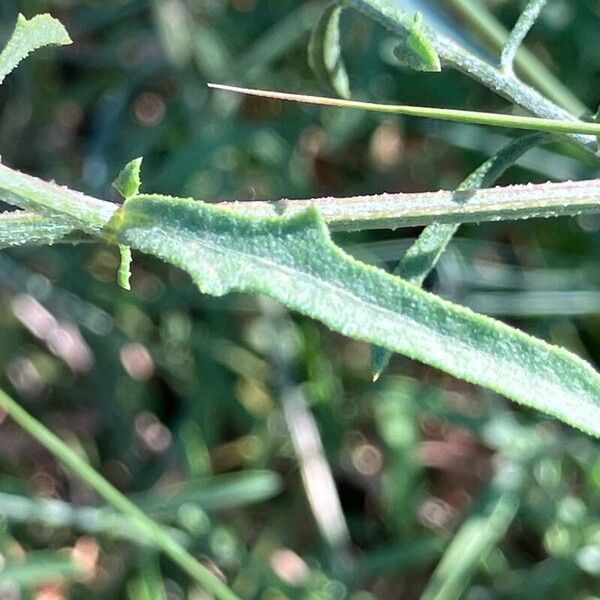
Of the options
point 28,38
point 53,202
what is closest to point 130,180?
point 53,202

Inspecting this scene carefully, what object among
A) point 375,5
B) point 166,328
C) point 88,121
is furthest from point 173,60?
point 375,5

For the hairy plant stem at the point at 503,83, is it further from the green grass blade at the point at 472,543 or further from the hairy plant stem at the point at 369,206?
the green grass blade at the point at 472,543

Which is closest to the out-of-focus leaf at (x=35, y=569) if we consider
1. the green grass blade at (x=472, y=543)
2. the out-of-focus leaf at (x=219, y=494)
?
the out-of-focus leaf at (x=219, y=494)

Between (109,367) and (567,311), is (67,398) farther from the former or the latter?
(567,311)

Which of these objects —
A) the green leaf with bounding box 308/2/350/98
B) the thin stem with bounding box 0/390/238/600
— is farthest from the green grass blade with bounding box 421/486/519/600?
the green leaf with bounding box 308/2/350/98

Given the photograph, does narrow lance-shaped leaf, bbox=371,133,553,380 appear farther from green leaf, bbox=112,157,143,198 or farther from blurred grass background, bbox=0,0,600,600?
blurred grass background, bbox=0,0,600,600
